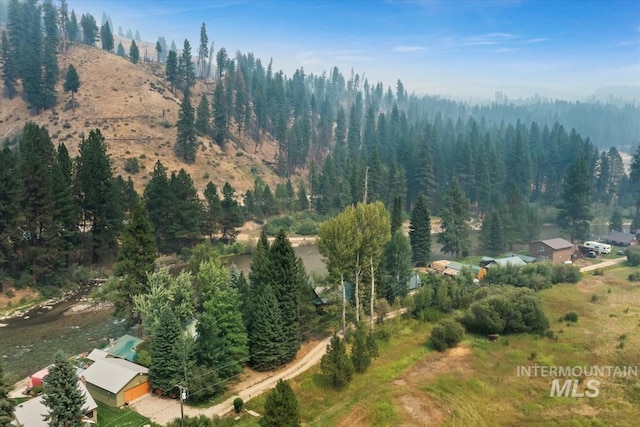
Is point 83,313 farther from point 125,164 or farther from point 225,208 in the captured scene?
point 125,164

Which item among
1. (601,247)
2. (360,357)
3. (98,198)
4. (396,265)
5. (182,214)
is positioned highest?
(98,198)

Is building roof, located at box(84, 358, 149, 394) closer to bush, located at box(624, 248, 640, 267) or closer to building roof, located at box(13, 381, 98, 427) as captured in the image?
building roof, located at box(13, 381, 98, 427)

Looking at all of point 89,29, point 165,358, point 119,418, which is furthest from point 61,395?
point 89,29

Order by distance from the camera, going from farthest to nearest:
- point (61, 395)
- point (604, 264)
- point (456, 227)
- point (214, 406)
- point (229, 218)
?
point (229, 218)
point (456, 227)
point (604, 264)
point (214, 406)
point (61, 395)

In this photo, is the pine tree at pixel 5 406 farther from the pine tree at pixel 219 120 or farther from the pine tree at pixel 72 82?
the pine tree at pixel 72 82

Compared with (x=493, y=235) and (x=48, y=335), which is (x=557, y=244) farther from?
(x=48, y=335)

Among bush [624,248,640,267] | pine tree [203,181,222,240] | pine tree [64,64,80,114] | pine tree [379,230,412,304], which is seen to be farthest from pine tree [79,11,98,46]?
bush [624,248,640,267]

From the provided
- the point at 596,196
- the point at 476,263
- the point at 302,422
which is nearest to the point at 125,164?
the point at 476,263
